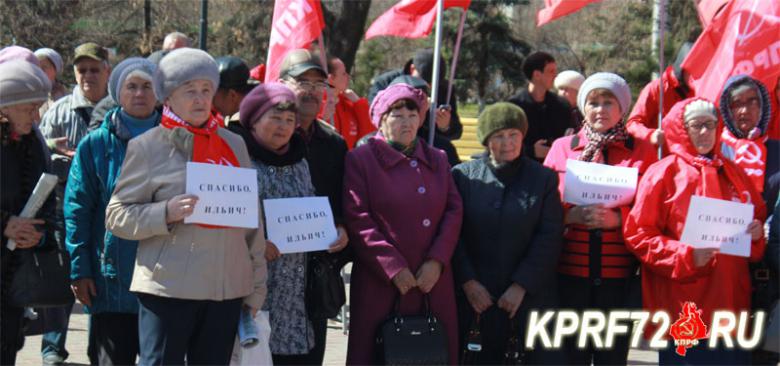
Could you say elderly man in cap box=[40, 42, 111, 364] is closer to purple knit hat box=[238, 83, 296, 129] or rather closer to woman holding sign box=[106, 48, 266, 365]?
purple knit hat box=[238, 83, 296, 129]

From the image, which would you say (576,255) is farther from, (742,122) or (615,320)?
(742,122)

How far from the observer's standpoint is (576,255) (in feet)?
20.0

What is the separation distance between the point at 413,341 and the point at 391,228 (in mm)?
617

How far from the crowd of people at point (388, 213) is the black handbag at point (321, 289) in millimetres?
22

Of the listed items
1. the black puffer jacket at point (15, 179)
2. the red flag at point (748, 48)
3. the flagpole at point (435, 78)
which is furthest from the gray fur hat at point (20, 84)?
the red flag at point (748, 48)

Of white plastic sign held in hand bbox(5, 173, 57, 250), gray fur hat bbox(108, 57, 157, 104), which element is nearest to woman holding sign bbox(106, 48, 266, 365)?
white plastic sign held in hand bbox(5, 173, 57, 250)

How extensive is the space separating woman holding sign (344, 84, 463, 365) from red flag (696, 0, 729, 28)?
2.92m

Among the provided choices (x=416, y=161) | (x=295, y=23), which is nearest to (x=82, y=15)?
(x=295, y=23)

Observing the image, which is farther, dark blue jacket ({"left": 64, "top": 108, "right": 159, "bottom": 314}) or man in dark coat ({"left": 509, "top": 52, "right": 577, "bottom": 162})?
man in dark coat ({"left": 509, "top": 52, "right": 577, "bottom": 162})

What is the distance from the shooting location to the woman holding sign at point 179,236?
476cm

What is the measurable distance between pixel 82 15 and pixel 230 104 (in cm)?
1920

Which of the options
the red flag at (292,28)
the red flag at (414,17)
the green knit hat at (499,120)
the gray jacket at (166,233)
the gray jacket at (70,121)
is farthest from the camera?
the red flag at (414,17)

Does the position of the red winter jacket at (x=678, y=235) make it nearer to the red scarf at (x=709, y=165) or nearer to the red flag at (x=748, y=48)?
the red scarf at (x=709, y=165)

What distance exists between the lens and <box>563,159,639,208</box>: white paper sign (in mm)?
5988
